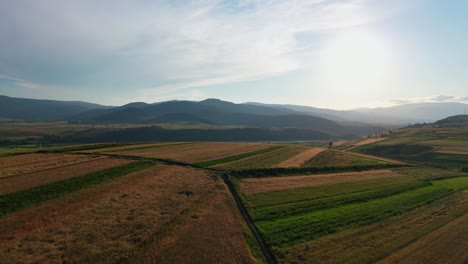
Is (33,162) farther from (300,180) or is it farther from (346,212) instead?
(346,212)

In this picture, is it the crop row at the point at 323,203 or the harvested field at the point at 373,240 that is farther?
the crop row at the point at 323,203

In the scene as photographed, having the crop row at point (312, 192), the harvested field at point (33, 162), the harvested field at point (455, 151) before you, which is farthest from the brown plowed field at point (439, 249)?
the harvested field at point (455, 151)

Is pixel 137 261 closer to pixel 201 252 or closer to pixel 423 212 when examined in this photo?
pixel 201 252

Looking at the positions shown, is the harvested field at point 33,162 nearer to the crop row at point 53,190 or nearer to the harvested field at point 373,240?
the crop row at point 53,190

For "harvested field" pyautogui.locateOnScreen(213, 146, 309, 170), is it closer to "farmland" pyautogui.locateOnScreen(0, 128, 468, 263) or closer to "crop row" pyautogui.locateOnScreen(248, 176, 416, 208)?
"farmland" pyautogui.locateOnScreen(0, 128, 468, 263)

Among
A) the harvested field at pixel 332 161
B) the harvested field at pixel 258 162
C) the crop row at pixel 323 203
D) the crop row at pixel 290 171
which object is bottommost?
the crop row at pixel 323 203

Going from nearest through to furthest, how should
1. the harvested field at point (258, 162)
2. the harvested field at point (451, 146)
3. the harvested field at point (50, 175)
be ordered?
1. the harvested field at point (50, 175)
2. the harvested field at point (258, 162)
3. the harvested field at point (451, 146)

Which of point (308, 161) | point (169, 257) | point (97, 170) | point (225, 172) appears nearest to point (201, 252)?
point (169, 257)
